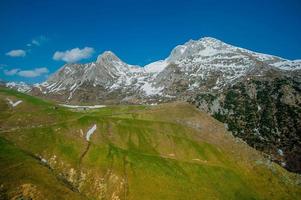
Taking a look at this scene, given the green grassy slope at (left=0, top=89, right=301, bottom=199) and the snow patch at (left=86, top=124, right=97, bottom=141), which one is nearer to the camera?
the green grassy slope at (left=0, top=89, right=301, bottom=199)

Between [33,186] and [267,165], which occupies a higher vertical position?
[33,186]

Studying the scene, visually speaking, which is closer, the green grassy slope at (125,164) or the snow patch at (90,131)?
the green grassy slope at (125,164)

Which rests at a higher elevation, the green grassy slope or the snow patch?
the snow patch

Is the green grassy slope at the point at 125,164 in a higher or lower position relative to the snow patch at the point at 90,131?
lower

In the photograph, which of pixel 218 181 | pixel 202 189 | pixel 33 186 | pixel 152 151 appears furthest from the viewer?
pixel 152 151

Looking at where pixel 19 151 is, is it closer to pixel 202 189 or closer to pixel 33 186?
pixel 33 186

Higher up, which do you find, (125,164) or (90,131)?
(90,131)

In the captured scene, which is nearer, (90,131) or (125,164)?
(125,164)

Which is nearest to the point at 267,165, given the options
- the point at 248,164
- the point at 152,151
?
the point at 248,164
